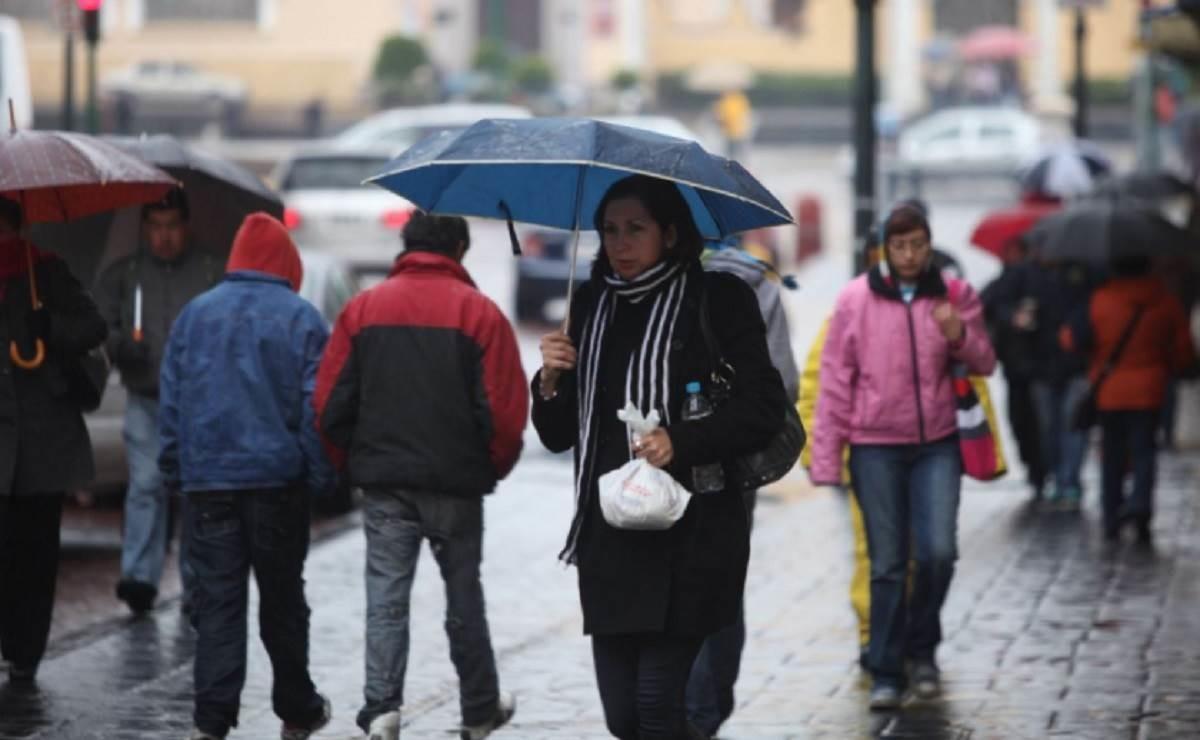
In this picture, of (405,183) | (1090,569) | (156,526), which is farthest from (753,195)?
(1090,569)

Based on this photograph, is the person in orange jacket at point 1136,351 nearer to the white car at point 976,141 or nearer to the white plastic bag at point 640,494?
the white plastic bag at point 640,494

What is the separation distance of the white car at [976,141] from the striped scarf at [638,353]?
44891 mm

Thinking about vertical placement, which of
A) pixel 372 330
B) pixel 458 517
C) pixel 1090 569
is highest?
pixel 372 330

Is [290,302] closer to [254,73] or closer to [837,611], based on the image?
[837,611]

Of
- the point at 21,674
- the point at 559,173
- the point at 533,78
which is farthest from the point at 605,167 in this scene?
the point at 533,78

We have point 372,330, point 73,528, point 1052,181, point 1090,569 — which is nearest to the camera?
point 372,330

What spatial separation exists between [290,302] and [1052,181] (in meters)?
12.0

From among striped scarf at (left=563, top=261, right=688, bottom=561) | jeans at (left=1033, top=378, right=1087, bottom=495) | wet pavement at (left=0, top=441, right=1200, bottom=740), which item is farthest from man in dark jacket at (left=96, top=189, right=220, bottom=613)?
jeans at (left=1033, top=378, right=1087, bottom=495)

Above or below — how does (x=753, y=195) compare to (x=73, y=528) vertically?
above

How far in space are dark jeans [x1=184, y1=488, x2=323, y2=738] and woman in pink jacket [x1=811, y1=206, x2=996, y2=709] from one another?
1.99 meters

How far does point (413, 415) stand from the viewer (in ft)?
26.3

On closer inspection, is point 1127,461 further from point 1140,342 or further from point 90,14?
point 90,14

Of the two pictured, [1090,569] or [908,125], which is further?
[908,125]

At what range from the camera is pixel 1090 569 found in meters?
12.8
